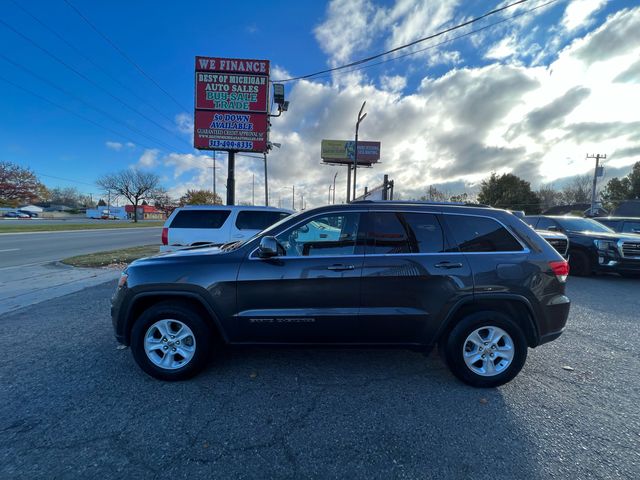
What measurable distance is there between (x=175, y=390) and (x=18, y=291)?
618cm

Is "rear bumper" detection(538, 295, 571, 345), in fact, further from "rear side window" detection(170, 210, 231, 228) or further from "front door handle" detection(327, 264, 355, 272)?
"rear side window" detection(170, 210, 231, 228)

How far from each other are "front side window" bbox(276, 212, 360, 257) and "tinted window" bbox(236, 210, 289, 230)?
4950 mm

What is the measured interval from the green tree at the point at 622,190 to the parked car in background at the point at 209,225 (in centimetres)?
6080

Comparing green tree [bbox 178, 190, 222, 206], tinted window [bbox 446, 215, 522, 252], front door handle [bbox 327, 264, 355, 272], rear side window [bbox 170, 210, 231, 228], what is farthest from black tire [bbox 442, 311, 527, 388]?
green tree [bbox 178, 190, 222, 206]

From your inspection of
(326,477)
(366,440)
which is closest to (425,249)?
(366,440)

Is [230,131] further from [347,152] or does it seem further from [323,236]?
[347,152]

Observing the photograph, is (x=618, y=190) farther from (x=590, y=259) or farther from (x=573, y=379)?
(x=573, y=379)

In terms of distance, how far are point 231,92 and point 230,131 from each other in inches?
68.7

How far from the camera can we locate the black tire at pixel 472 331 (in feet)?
9.48

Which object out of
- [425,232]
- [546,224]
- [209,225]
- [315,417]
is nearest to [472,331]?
[425,232]

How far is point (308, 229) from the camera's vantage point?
312cm

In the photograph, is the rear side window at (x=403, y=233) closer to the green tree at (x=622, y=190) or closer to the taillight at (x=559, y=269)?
the taillight at (x=559, y=269)

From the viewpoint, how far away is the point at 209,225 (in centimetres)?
760

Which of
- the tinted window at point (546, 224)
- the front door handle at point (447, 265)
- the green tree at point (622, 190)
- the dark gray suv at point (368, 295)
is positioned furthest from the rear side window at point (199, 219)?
the green tree at point (622, 190)
